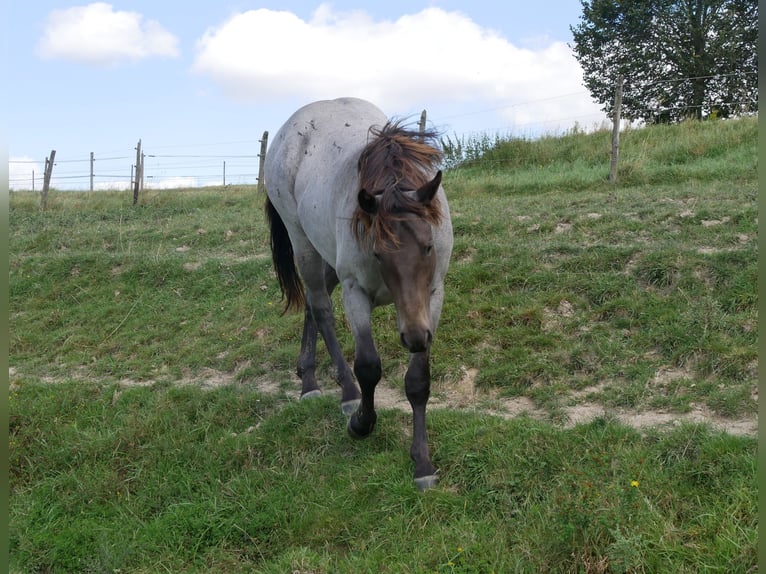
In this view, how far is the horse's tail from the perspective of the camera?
21.7 feet

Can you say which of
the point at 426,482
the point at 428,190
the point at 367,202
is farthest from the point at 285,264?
the point at 426,482

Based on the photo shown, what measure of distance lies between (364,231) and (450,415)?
158 cm

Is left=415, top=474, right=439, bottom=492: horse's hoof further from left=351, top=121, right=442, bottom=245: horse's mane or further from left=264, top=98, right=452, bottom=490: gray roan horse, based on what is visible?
left=351, top=121, right=442, bottom=245: horse's mane

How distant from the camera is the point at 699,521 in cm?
314

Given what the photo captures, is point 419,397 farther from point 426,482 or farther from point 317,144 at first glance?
point 317,144

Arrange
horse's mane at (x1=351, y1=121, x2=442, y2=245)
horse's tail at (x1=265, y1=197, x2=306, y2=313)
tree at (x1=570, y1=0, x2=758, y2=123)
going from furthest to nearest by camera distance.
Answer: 1. tree at (x1=570, y1=0, x2=758, y2=123)
2. horse's tail at (x1=265, y1=197, x2=306, y2=313)
3. horse's mane at (x1=351, y1=121, x2=442, y2=245)

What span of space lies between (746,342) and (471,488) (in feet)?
8.63

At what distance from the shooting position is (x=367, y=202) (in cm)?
375

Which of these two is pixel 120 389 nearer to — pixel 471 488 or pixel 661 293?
pixel 471 488

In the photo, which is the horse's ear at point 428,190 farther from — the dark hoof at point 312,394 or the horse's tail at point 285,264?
the horse's tail at point 285,264

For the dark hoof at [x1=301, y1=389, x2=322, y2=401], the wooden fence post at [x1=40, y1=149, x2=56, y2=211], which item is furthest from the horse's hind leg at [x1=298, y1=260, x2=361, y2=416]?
the wooden fence post at [x1=40, y1=149, x2=56, y2=211]

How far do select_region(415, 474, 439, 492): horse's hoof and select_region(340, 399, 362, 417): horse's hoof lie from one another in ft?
3.72

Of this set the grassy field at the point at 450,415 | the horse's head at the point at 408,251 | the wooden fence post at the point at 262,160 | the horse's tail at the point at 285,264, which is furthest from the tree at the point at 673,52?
the horse's head at the point at 408,251

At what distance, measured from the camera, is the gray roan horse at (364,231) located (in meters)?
3.62
